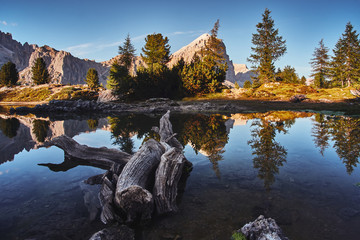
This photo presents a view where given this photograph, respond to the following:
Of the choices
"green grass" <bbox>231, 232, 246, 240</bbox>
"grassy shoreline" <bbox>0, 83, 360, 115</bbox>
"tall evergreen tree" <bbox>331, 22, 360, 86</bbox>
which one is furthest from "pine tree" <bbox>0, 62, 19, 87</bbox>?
"tall evergreen tree" <bbox>331, 22, 360, 86</bbox>

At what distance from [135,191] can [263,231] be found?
2152mm

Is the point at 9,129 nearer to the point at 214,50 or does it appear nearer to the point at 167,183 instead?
the point at 167,183

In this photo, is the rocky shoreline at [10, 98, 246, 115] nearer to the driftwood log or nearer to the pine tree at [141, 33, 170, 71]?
the driftwood log

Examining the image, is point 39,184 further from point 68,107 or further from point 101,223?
point 68,107

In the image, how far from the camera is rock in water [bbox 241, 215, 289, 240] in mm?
2361

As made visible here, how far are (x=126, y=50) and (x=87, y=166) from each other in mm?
68695

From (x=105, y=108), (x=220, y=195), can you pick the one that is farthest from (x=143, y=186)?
(x=105, y=108)

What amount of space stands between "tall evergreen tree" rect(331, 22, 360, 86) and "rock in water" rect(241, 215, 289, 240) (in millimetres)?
76113

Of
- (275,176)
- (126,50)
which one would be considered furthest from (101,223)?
(126,50)

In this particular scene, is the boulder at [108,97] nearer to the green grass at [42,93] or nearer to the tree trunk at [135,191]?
the green grass at [42,93]

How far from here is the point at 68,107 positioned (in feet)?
102

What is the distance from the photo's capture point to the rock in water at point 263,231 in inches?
93.0

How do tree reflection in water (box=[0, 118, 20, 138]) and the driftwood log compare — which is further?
tree reflection in water (box=[0, 118, 20, 138])

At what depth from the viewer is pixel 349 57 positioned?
57594mm
